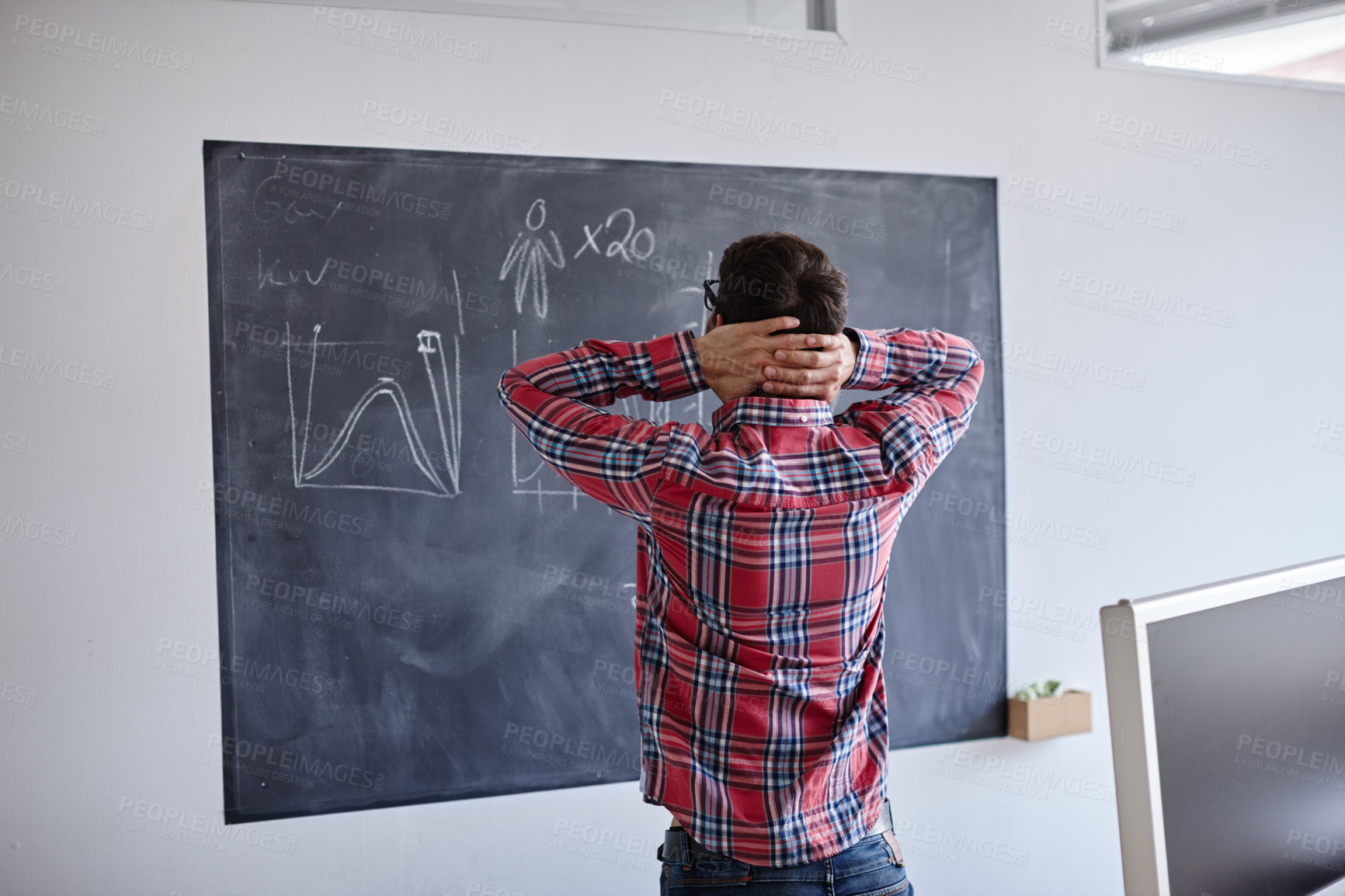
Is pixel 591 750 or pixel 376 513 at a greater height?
pixel 376 513

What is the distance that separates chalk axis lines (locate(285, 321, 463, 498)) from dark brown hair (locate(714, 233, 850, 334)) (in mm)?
1077

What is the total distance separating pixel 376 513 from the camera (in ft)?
6.97

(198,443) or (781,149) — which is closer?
(198,443)

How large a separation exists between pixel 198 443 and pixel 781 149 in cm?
149

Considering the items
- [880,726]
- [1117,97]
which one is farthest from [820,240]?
[880,726]

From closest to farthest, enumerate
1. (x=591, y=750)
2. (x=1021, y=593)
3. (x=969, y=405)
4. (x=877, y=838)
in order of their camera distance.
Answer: (x=877, y=838), (x=969, y=405), (x=591, y=750), (x=1021, y=593)

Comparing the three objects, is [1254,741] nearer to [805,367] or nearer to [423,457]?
[805,367]

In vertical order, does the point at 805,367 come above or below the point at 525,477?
above

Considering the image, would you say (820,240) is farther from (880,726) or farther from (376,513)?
(880,726)

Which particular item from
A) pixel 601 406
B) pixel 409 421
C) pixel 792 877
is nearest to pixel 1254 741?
pixel 792 877

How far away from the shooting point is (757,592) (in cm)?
121

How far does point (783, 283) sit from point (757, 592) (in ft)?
1.27

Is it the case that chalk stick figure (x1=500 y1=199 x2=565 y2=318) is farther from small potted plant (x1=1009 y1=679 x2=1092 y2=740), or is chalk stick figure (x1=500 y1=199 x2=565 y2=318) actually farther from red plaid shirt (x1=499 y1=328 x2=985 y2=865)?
small potted plant (x1=1009 y1=679 x2=1092 y2=740)

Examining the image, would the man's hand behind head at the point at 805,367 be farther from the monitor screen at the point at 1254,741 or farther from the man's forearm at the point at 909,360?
the monitor screen at the point at 1254,741
